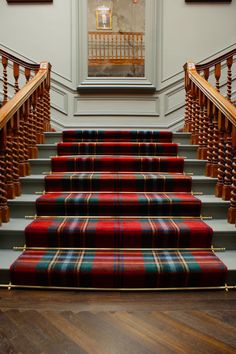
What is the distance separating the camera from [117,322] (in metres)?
1.45

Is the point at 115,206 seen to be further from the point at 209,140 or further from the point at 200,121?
the point at 200,121

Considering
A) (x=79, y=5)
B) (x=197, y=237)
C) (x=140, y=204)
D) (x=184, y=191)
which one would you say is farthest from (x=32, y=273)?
(x=79, y=5)

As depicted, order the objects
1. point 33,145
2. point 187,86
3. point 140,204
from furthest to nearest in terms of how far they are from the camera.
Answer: point 187,86
point 33,145
point 140,204

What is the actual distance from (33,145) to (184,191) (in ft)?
4.92

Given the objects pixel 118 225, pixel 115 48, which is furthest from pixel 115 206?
pixel 115 48

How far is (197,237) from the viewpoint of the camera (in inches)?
80.4

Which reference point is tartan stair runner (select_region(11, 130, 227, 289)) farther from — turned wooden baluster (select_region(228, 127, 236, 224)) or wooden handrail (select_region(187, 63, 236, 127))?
wooden handrail (select_region(187, 63, 236, 127))

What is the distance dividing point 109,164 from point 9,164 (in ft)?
Answer: 2.91

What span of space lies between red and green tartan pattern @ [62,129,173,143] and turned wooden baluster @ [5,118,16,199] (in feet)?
3.56

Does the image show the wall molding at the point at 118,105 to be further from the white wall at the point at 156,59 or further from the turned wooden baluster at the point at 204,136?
the turned wooden baluster at the point at 204,136

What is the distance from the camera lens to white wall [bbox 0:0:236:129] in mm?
4441

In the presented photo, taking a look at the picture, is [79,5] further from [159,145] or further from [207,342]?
[207,342]

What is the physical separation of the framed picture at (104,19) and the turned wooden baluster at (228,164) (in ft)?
16.4

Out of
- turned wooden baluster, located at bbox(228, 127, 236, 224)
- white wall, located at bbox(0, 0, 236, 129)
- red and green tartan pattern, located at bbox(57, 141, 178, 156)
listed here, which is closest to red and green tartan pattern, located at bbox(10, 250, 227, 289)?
turned wooden baluster, located at bbox(228, 127, 236, 224)
